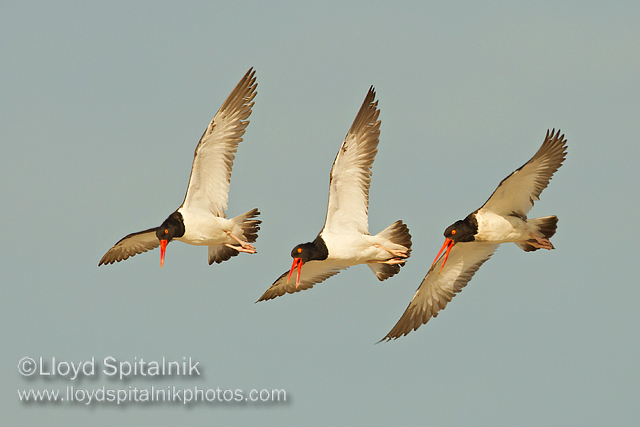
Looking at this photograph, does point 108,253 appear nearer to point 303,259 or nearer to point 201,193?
point 201,193

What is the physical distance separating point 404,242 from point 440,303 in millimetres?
1531

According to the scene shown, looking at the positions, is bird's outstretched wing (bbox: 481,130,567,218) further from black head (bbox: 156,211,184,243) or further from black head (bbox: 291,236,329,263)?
black head (bbox: 156,211,184,243)

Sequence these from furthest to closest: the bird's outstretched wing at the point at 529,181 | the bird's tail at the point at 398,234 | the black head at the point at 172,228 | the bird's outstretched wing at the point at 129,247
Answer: the bird's outstretched wing at the point at 129,247 < the black head at the point at 172,228 < the bird's tail at the point at 398,234 < the bird's outstretched wing at the point at 529,181

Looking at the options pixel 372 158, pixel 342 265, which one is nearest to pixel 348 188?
pixel 372 158

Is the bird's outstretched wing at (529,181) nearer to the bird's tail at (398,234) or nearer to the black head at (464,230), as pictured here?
the black head at (464,230)

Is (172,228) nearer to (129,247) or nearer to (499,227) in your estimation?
(129,247)

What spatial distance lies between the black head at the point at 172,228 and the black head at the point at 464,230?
17.7ft

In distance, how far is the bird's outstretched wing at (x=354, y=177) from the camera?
21.4 m

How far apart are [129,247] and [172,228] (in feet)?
10.3

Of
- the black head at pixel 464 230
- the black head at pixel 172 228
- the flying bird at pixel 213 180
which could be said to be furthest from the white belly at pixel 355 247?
the black head at pixel 172 228

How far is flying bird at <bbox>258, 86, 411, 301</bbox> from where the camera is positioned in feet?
70.3

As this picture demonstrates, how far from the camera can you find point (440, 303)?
73.3ft

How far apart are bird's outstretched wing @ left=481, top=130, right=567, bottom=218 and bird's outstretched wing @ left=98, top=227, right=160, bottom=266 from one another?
8025 millimetres

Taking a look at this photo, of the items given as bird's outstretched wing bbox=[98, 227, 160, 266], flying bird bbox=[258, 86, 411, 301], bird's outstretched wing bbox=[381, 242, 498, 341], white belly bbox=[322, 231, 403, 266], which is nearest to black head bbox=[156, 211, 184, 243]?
bird's outstretched wing bbox=[98, 227, 160, 266]
